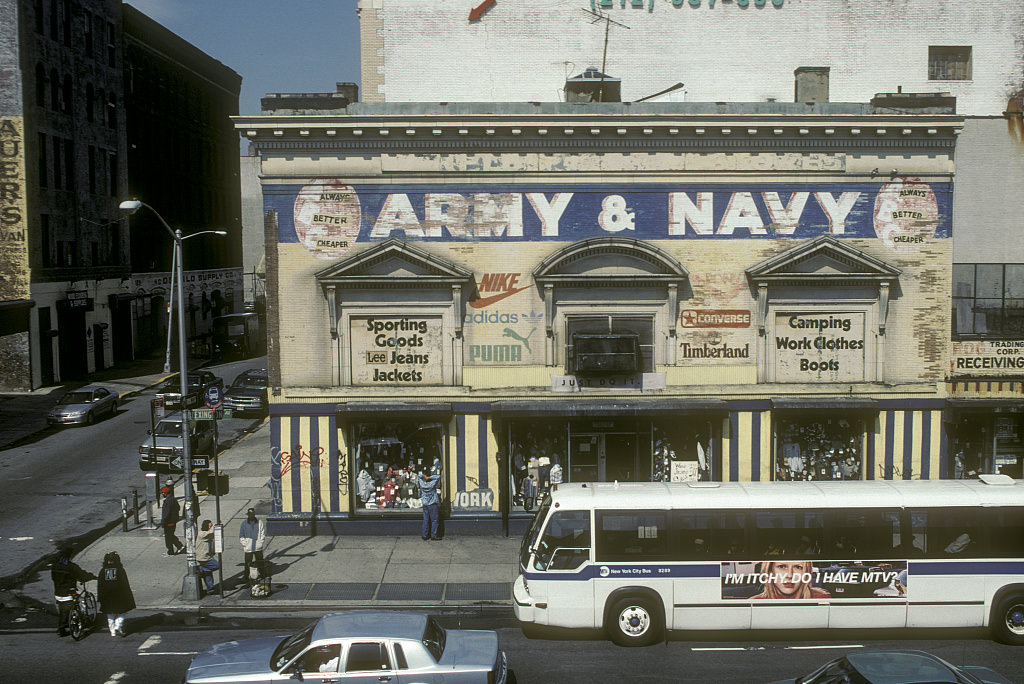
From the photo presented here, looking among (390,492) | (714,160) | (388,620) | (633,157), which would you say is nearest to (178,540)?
(390,492)

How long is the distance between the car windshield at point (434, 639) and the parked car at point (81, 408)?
102 ft

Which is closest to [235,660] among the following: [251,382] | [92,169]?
[251,382]

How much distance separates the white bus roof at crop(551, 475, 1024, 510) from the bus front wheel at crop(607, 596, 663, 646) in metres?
1.76

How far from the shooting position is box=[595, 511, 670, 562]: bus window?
1764 centimetres

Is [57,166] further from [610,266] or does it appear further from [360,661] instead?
[360,661]

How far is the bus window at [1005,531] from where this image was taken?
17531 millimetres

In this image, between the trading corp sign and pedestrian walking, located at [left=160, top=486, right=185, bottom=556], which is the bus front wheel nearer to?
the trading corp sign

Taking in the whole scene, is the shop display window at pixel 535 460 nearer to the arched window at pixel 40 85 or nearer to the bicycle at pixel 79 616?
the bicycle at pixel 79 616

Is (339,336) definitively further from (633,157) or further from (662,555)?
(662,555)

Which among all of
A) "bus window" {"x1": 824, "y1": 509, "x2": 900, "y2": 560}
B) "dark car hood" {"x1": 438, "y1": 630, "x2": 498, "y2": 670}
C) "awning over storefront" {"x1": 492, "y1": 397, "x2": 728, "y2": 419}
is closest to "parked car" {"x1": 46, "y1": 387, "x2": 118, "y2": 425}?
"awning over storefront" {"x1": 492, "y1": 397, "x2": 728, "y2": 419}

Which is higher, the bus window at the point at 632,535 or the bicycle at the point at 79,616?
the bus window at the point at 632,535

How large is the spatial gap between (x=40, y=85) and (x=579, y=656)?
45605mm

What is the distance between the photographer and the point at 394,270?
2522 centimetres

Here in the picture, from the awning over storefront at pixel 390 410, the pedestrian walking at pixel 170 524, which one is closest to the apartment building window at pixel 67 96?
the pedestrian walking at pixel 170 524
